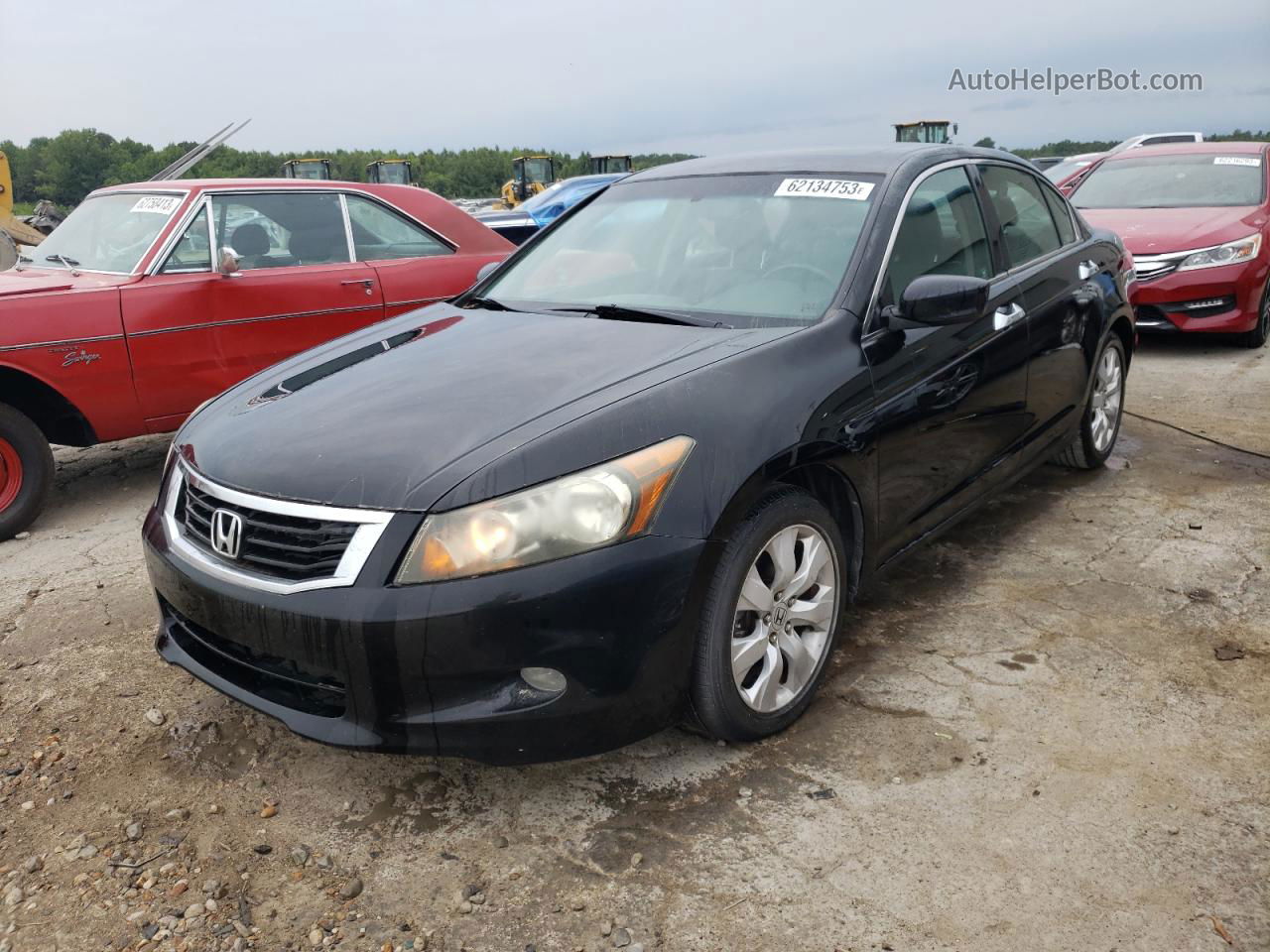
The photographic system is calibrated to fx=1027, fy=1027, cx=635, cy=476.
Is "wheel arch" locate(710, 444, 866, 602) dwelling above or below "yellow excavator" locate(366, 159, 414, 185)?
below

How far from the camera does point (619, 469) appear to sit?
2.29 meters

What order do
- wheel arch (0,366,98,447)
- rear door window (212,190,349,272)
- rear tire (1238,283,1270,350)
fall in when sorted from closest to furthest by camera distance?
1. wheel arch (0,366,98,447)
2. rear door window (212,190,349,272)
3. rear tire (1238,283,1270,350)

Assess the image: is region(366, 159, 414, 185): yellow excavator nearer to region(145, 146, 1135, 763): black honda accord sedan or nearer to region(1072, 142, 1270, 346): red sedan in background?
region(1072, 142, 1270, 346): red sedan in background

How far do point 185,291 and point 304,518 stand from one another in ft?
10.6

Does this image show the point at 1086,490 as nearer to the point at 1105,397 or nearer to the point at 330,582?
the point at 1105,397

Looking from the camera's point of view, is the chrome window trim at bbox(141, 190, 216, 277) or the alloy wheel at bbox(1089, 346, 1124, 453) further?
the chrome window trim at bbox(141, 190, 216, 277)

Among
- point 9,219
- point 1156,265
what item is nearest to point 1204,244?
point 1156,265

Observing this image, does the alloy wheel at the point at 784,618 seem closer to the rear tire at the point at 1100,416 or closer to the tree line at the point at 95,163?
the rear tire at the point at 1100,416

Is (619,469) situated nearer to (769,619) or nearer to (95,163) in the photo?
(769,619)

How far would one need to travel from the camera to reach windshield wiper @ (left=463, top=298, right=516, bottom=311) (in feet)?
11.7

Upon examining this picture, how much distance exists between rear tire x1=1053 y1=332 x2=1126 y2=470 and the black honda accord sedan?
1.05m

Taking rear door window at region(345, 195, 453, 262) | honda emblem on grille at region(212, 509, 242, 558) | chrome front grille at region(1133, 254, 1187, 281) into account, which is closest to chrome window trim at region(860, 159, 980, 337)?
honda emblem on grille at region(212, 509, 242, 558)

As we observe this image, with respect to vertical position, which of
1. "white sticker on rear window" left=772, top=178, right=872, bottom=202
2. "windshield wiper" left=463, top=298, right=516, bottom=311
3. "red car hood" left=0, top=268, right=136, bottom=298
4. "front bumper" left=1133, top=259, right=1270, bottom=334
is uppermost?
"white sticker on rear window" left=772, top=178, right=872, bottom=202

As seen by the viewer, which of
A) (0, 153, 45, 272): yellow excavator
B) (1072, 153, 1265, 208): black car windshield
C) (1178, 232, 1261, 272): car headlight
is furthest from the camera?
(0, 153, 45, 272): yellow excavator
